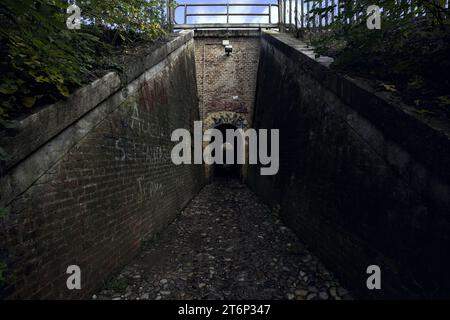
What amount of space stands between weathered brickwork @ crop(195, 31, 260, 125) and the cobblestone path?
672 cm

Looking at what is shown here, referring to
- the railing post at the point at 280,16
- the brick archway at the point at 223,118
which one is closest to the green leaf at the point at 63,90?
the brick archway at the point at 223,118

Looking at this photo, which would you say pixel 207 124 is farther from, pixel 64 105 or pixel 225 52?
pixel 64 105

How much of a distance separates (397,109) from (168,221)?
545 cm

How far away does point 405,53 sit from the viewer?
12.7 feet

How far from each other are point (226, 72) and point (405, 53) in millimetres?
9298

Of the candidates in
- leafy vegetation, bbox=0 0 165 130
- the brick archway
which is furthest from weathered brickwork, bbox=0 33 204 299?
the brick archway

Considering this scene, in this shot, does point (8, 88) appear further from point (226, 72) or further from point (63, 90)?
point (226, 72)

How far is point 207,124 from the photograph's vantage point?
40.2 ft

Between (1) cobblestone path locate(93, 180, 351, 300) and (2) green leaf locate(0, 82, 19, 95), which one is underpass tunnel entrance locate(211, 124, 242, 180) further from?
(2) green leaf locate(0, 82, 19, 95)

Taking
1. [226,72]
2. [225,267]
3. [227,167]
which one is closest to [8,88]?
[225,267]

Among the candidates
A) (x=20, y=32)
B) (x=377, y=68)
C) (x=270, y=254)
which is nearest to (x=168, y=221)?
(x=270, y=254)

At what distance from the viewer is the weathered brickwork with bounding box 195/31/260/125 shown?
1238 centimetres

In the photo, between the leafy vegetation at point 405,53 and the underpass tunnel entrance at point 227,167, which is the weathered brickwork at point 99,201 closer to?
the leafy vegetation at point 405,53

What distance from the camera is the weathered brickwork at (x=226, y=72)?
40.6ft
